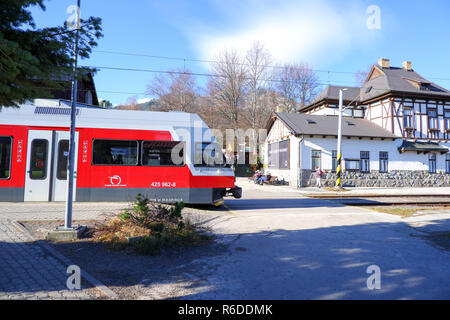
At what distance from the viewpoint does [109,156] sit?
9.62m

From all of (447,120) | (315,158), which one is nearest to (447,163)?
(447,120)

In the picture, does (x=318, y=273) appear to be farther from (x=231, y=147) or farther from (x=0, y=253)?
(x=231, y=147)

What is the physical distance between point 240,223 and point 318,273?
12.6 ft

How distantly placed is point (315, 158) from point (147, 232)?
2000 centimetres

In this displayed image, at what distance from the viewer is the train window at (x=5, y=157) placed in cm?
913

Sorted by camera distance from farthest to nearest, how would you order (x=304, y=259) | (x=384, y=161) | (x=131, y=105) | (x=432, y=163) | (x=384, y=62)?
(x=131, y=105)
(x=384, y=62)
(x=432, y=163)
(x=384, y=161)
(x=304, y=259)

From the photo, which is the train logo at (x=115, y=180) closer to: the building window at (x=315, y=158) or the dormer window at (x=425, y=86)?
the building window at (x=315, y=158)

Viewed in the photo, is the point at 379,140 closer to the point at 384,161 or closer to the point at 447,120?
the point at 384,161

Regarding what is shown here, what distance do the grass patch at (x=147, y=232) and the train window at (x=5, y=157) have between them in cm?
514

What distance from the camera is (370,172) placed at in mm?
23984

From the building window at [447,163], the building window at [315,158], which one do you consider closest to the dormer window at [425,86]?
the building window at [447,163]

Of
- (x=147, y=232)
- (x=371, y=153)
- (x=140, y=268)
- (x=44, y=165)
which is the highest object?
(x=371, y=153)

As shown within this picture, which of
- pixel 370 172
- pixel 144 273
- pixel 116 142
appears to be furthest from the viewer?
pixel 370 172

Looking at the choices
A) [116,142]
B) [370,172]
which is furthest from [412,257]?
[370,172]
